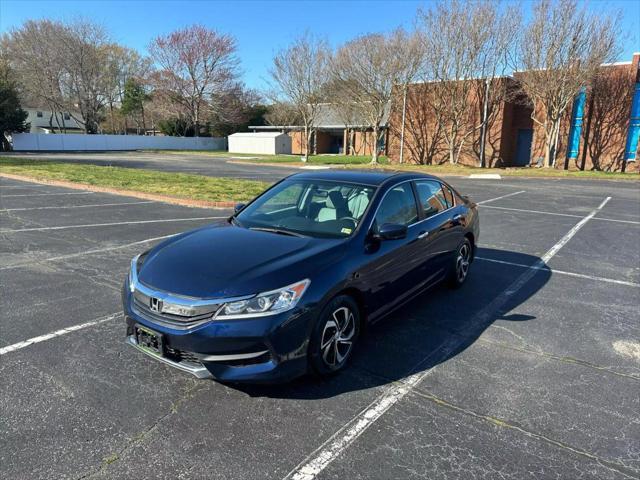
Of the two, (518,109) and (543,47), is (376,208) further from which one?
(518,109)

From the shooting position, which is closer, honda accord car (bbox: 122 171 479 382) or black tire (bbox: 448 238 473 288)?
honda accord car (bbox: 122 171 479 382)

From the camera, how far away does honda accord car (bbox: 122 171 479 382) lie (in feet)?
9.57

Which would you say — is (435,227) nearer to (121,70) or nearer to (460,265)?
(460,265)

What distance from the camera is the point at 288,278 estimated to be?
10.1 ft

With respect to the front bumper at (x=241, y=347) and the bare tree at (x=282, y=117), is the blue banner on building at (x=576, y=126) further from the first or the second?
the front bumper at (x=241, y=347)

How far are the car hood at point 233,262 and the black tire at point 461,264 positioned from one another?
7.70 ft

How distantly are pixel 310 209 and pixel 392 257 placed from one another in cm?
93

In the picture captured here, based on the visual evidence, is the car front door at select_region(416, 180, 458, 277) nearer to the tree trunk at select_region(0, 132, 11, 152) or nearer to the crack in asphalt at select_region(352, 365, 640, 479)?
the crack in asphalt at select_region(352, 365, 640, 479)

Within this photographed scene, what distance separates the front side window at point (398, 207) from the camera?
Result: 13.7 ft

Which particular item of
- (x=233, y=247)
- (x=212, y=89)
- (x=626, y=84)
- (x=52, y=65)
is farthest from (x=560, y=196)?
(x=52, y=65)

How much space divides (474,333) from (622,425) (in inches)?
59.8

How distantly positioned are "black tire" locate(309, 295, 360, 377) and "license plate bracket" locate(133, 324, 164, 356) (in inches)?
40.7

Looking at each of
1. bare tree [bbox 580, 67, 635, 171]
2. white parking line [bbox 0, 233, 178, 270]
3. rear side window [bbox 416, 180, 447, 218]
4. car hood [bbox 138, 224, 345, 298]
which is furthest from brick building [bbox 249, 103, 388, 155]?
car hood [bbox 138, 224, 345, 298]

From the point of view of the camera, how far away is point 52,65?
4838cm
